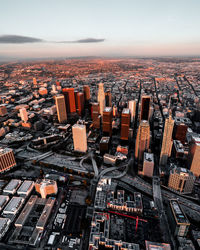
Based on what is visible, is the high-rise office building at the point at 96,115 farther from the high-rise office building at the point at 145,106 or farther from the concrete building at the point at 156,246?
the concrete building at the point at 156,246

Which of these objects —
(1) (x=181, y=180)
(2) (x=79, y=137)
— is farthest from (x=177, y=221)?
(2) (x=79, y=137)

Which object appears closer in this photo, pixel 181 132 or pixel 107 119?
pixel 181 132

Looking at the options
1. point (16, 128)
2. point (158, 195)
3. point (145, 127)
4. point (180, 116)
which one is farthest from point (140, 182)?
point (16, 128)

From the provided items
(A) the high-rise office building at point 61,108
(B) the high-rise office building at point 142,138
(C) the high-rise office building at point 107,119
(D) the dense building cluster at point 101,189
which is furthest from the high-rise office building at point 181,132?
(A) the high-rise office building at point 61,108

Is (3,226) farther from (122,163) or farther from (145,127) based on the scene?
(145,127)

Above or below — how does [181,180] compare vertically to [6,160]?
above

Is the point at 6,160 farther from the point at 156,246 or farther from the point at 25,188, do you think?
the point at 156,246

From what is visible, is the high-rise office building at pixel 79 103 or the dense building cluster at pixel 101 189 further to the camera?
the high-rise office building at pixel 79 103
